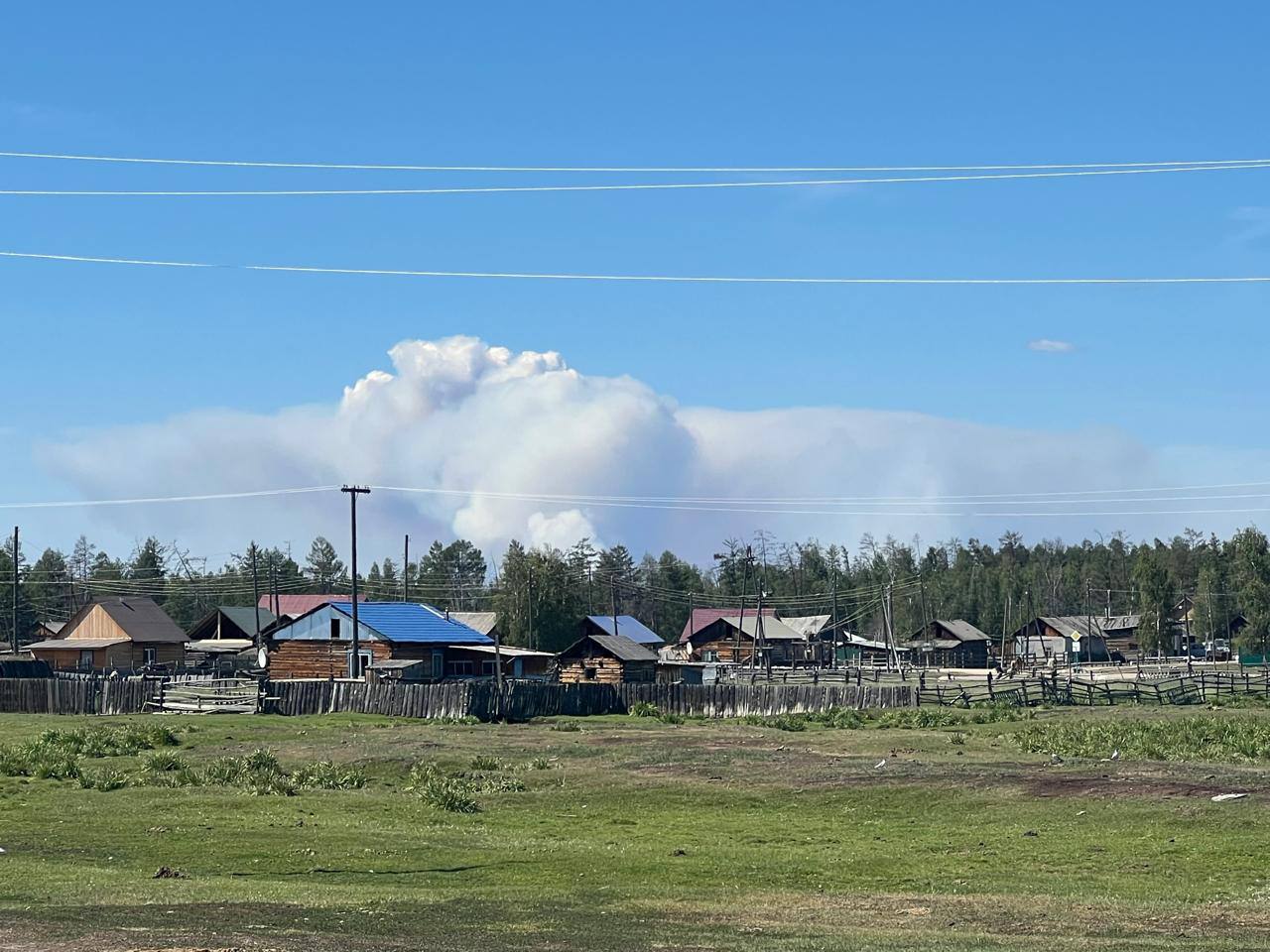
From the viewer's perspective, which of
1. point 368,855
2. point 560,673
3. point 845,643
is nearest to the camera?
point 368,855

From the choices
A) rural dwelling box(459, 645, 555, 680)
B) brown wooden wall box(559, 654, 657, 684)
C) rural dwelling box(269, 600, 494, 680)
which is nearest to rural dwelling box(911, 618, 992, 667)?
brown wooden wall box(559, 654, 657, 684)

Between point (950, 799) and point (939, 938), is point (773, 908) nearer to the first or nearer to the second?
point (939, 938)

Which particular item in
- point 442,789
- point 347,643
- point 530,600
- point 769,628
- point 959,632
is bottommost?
point 442,789

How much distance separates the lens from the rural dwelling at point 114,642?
13200 cm

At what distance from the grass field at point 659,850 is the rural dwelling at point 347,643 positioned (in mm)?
48569

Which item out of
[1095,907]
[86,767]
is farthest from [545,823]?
[86,767]

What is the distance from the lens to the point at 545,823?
35.8m

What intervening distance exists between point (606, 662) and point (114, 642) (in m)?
44.5

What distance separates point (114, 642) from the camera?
13212 centimetres

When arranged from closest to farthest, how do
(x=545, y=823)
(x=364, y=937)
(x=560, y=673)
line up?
(x=364, y=937) < (x=545, y=823) < (x=560, y=673)

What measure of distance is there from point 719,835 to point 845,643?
146189mm

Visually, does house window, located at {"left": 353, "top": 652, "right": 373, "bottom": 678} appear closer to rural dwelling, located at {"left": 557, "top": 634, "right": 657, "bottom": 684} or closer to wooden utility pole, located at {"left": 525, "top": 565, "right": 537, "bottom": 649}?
rural dwelling, located at {"left": 557, "top": 634, "right": 657, "bottom": 684}

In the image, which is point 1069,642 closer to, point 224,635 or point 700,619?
point 700,619

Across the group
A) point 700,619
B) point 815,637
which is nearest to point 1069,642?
point 815,637
